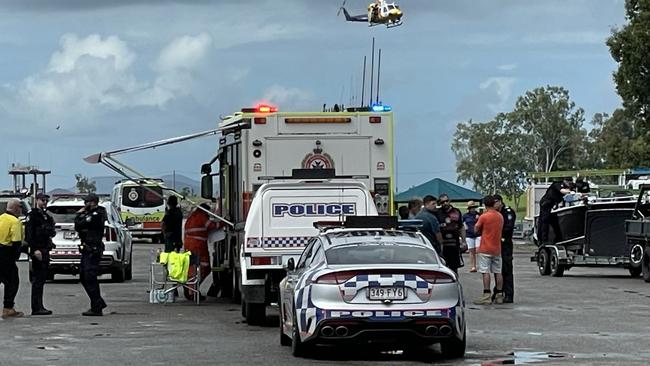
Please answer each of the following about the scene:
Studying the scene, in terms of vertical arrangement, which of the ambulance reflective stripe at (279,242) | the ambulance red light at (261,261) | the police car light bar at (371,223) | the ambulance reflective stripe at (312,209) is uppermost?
the ambulance reflective stripe at (312,209)

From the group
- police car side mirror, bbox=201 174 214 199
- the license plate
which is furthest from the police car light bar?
police car side mirror, bbox=201 174 214 199

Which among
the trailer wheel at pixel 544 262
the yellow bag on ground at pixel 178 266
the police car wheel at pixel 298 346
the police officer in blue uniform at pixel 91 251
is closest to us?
the police car wheel at pixel 298 346

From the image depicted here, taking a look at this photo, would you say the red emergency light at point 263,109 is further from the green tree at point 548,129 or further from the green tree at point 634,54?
the green tree at point 548,129

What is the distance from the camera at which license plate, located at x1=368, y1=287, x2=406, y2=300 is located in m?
14.2

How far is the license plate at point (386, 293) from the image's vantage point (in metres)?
14.2

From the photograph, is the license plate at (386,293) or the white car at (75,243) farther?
the white car at (75,243)

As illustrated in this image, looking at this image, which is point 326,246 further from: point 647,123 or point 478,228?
point 647,123

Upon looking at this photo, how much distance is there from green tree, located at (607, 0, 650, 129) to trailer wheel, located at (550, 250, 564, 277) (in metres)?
20.3

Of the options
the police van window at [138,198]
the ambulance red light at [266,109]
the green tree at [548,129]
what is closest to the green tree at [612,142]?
the green tree at [548,129]

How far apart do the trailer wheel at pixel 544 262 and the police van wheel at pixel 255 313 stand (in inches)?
539

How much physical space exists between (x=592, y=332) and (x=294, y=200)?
4438 mm

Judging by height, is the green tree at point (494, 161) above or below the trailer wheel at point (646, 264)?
above

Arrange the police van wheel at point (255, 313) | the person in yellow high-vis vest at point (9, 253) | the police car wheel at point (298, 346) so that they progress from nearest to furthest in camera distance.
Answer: the police car wheel at point (298, 346), the police van wheel at point (255, 313), the person in yellow high-vis vest at point (9, 253)

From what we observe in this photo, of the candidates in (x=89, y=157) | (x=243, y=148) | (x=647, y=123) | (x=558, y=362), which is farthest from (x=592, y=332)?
(x=647, y=123)
